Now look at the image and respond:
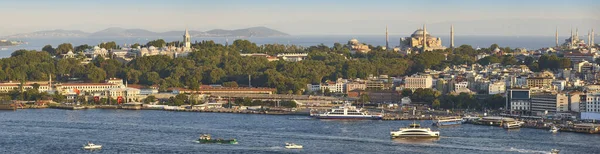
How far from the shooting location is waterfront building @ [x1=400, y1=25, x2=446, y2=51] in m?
44.8

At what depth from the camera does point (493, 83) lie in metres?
27.2

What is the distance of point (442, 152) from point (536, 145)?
1.58 meters

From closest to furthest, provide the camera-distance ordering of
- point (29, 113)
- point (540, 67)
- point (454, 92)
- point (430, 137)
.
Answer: point (430, 137) → point (29, 113) → point (454, 92) → point (540, 67)

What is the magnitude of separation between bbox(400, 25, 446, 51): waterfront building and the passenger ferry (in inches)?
888

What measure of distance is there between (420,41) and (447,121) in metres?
25.1

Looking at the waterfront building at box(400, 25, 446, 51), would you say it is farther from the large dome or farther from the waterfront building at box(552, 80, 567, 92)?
the waterfront building at box(552, 80, 567, 92)

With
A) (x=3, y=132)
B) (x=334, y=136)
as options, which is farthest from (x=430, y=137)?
(x=3, y=132)

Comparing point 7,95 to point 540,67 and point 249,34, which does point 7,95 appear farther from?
point 249,34

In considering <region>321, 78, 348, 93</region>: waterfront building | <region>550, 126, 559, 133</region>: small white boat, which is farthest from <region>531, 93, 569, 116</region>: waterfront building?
<region>321, 78, 348, 93</region>: waterfront building

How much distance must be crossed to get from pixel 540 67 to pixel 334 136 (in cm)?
1600

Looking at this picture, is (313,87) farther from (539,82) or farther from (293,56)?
(293,56)

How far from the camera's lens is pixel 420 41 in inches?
1806

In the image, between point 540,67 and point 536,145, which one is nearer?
point 536,145

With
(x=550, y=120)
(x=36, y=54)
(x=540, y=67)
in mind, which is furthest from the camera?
(x=36, y=54)
